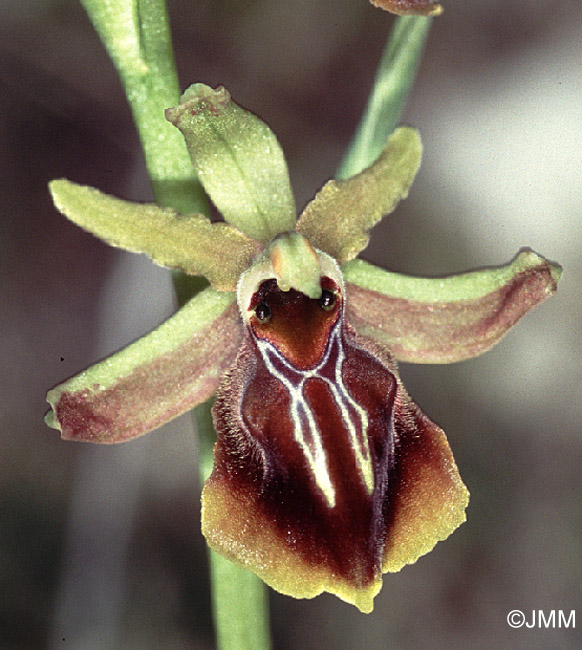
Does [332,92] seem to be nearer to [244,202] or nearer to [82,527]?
[82,527]

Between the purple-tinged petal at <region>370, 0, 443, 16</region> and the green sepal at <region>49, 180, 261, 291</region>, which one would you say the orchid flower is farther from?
the purple-tinged petal at <region>370, 0, 443, 16</region>

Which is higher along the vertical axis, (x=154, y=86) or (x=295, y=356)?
(x=154, y=86)

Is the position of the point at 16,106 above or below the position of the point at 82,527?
above

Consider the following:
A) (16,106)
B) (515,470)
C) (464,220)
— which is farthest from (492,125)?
(16,106)

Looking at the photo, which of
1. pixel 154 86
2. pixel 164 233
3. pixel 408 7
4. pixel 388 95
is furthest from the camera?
pixel 388 95

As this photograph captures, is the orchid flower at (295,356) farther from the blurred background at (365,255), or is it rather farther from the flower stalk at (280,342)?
the blurred background at (365,255)

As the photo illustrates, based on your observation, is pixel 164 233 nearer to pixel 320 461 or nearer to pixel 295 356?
pixel 295 356

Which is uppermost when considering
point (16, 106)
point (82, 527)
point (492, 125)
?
point (492, 125)

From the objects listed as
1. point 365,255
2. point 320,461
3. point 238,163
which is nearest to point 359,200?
point 238,163
